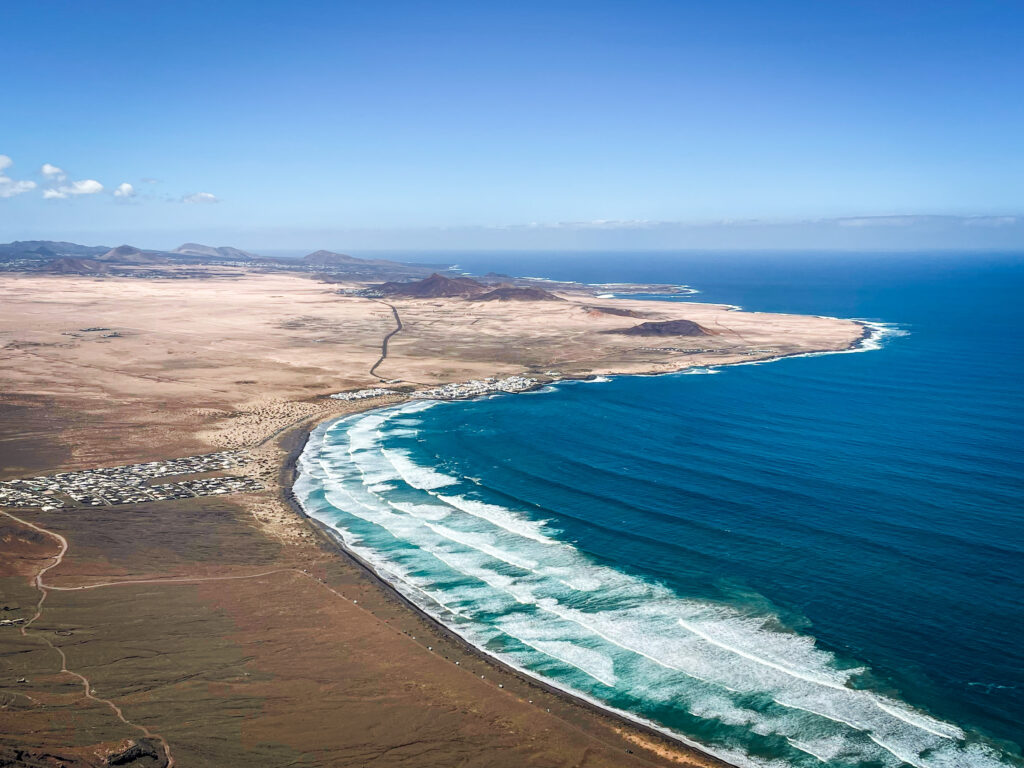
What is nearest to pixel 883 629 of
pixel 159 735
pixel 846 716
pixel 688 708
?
pixel 846 716

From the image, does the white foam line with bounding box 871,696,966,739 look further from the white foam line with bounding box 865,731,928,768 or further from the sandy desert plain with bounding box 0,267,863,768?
the sandy desert plain with bounding box 0,267,863,768

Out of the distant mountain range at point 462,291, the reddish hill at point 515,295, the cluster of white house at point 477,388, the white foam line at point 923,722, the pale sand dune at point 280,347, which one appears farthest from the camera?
the distant mountain range at point 462,291

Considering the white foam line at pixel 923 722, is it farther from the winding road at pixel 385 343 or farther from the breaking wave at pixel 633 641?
the winding road at pixel 385 343

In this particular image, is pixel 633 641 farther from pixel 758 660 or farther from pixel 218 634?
pixel 218 634

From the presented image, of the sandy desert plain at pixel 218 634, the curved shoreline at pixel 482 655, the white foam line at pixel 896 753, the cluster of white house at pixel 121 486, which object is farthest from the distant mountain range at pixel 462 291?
the white foam line at pixel 896 753

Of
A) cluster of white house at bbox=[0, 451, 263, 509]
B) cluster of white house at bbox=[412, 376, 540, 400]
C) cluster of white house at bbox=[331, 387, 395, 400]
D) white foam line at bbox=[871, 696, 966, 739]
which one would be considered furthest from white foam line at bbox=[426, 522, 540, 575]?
cluster of white house at bbox=[412, 376, 540, 400]

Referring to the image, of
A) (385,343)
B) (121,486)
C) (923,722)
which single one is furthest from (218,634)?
(385,343)

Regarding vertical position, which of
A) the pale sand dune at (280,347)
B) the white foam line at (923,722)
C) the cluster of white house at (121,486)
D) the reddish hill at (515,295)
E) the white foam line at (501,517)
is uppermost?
the reddish hill at (515,295)
